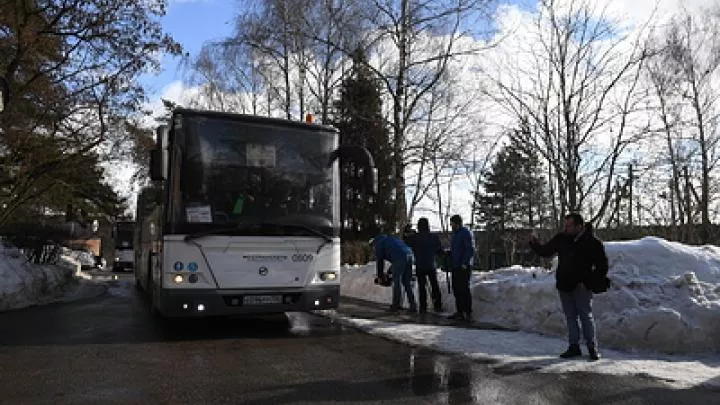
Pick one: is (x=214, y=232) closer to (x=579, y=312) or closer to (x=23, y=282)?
(x=579, y=312)

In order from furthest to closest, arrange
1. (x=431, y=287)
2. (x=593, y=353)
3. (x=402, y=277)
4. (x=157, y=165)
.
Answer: (x=402, y=277)
(x=431, y=287)
(x=157, y=165)
(x=593, y=353)

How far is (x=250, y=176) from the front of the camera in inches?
381

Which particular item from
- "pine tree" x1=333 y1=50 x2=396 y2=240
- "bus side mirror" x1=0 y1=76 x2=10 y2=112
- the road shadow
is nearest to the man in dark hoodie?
the road shadow

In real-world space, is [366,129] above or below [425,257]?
above

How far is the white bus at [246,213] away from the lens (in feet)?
30.4

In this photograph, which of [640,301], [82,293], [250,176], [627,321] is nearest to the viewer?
[627,321]

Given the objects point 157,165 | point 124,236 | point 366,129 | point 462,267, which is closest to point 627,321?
point 462,267

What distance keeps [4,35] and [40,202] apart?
25.3ft

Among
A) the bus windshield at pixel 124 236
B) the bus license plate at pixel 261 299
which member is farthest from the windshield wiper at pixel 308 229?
the bus windshield at pixel 124 236

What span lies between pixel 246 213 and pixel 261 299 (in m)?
1.32

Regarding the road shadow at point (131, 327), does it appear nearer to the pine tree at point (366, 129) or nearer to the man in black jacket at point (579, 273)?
the man in black jacket at point (579, 273)

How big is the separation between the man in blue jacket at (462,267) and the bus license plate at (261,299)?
11.5 feet

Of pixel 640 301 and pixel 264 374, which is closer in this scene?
pixel 264 374

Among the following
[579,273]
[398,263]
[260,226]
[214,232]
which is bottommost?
[579,273]
